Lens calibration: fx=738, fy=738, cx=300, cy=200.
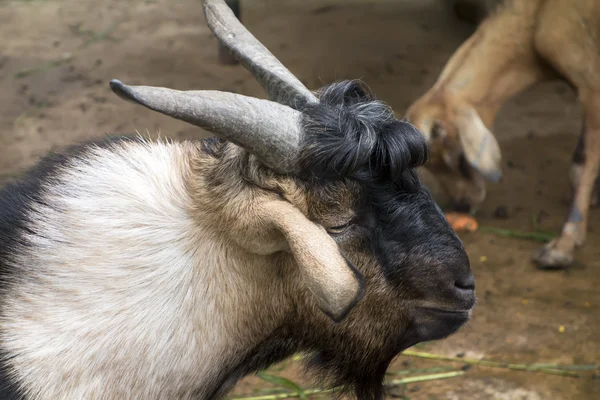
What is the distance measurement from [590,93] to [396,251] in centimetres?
342

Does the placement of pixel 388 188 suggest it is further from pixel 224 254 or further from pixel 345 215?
pixel 224 254

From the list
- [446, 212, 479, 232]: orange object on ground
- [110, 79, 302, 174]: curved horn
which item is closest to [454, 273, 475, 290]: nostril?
[110, 79, 302, 174]: curved horn

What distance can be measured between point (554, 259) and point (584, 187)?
62 cm

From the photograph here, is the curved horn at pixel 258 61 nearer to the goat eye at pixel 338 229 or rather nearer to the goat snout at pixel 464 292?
the goat eye at pixel 338 229

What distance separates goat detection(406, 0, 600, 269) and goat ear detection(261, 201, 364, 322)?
3097mm

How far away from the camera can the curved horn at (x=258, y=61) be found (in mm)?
2439

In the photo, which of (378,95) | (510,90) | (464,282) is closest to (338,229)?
(464,282)

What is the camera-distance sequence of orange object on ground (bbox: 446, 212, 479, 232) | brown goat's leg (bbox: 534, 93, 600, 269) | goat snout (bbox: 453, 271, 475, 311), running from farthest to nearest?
orange object on ground (bbox: 446, 212, 479, 232) → brown goat's leg (bbox: 534, 93, 600, 269) → goat snout (bbox: 453, 271, 475, 311)

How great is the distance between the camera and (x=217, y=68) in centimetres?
771

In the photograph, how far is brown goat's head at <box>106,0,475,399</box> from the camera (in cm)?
209

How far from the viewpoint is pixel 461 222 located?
551 centimetres

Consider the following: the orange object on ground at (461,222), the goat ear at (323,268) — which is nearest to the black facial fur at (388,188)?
the goat ear at (323,268)

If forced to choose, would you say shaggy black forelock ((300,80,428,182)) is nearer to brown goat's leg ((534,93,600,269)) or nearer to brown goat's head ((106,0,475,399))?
brown goat's head ((106,0,475,399))

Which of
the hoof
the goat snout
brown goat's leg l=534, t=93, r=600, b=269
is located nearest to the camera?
the goat snout
